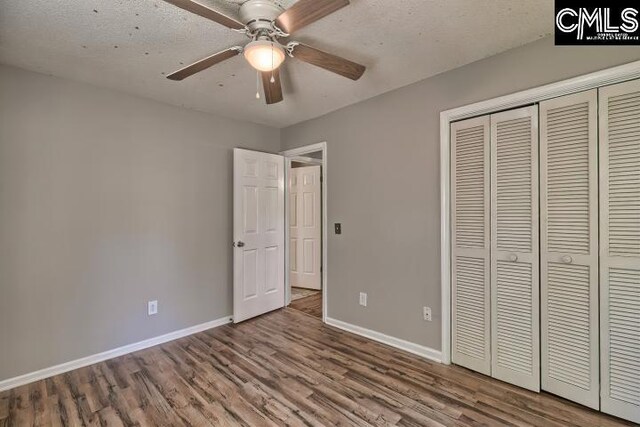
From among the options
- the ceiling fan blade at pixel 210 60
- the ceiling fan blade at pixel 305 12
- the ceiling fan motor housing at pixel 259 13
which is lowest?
the ceiling fan blade at pixel 210 60

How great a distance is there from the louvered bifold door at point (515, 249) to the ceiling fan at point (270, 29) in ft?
3.91

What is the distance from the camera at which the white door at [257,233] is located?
333 cm

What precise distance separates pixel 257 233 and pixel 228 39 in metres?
2.11

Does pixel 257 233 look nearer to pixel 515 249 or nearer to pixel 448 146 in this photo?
pixel 448 146

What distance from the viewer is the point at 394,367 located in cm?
235

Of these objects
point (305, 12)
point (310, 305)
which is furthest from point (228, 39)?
point (310, 305)

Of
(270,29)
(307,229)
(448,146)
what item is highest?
(270,29)

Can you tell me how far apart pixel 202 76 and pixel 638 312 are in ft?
10.8

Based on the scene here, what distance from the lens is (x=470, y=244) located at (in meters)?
2.29

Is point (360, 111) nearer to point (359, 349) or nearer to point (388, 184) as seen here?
point (388, 184)

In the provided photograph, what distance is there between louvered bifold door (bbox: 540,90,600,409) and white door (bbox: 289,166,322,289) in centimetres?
309

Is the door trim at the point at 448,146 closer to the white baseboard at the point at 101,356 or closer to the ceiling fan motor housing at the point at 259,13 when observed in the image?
the ceiling fan motor housing at the point at 259,13

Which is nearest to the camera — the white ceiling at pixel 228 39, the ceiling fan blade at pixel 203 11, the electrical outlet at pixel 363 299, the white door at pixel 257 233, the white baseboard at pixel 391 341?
the ceiling fan blade at pixel 203 11

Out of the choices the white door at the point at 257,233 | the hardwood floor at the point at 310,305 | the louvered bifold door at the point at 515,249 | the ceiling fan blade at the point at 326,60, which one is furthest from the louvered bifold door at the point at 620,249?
the white door at the point at 257,233
